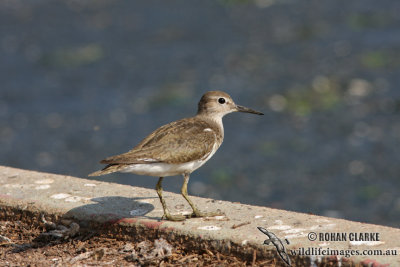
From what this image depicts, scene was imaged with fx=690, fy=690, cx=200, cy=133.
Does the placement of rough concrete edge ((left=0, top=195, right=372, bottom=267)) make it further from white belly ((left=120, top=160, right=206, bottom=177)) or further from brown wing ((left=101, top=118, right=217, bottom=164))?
brown wing ((left=101, top=118, right=217, bottom=164))

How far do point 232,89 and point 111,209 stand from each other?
349 inches

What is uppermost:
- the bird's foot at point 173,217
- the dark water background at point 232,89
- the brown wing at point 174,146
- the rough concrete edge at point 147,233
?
the dark water background at point 232,89

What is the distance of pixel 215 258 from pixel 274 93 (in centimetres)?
926

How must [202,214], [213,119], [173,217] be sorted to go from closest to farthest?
1. [173,217]
2. [202,214]
3. [213,119]

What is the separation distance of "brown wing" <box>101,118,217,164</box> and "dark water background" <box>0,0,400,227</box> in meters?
4.91

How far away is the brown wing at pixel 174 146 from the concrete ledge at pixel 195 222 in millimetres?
505

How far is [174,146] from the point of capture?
6.12 meters

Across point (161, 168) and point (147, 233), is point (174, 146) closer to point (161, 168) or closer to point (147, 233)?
point (161, 168)

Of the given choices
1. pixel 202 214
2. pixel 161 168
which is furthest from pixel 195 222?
pixel 161 168

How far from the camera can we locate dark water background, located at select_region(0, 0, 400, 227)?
468 inches

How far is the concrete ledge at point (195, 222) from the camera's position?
524 centimetres

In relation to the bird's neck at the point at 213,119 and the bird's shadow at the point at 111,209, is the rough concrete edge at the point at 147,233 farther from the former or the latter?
the bird's neck at the point at 213,119

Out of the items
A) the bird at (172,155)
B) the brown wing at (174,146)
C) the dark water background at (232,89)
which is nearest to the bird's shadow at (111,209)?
the bird at (172,155)

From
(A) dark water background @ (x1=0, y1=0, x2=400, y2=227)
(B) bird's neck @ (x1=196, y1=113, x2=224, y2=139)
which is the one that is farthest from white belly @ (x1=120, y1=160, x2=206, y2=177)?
(A) dark water background @ (x1=0, y1=0, x2=400, y2=227)
